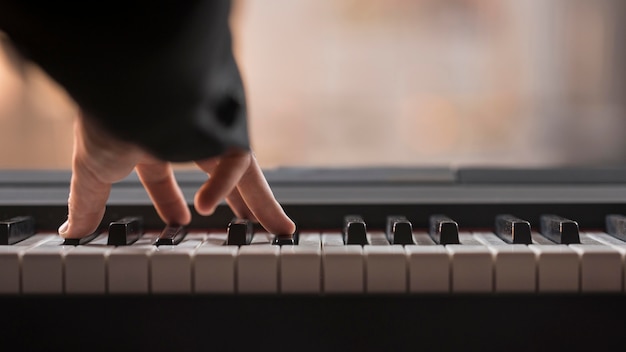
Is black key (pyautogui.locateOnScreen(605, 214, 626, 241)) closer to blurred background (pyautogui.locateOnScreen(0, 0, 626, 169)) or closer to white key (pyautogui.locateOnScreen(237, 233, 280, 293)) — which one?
blurred background (pyautogui.locateOnScreen(0, 0, 626, 169))

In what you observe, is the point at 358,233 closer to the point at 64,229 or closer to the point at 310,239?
the point at 310,239

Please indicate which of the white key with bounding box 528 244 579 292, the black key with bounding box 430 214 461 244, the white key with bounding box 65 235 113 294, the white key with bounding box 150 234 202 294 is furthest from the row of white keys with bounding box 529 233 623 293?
the white key with bounding box 65 235 113 294

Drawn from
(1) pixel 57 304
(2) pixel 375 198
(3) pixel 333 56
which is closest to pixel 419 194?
(2) pixel 375 198

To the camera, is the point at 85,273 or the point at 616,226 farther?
the point at 616,226

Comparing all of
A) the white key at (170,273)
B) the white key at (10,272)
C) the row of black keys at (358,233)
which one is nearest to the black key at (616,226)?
the row of black keys at (358,233)

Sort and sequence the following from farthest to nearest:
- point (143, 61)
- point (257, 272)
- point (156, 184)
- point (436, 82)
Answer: point (436, 82) → point (156, 184) → point (257, 272) → point (143, 61)

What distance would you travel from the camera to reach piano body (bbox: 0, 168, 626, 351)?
0.73m

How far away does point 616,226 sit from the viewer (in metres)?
0.87

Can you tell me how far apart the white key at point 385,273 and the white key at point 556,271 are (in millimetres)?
162

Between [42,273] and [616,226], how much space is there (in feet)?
2.53

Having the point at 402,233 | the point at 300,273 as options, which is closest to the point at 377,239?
the point at 402,233

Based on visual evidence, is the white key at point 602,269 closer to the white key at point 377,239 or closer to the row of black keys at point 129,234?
the white key at point 377,239

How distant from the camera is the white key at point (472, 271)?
73 cm

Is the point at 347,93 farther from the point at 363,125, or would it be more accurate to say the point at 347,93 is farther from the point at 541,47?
the point at 541,47
